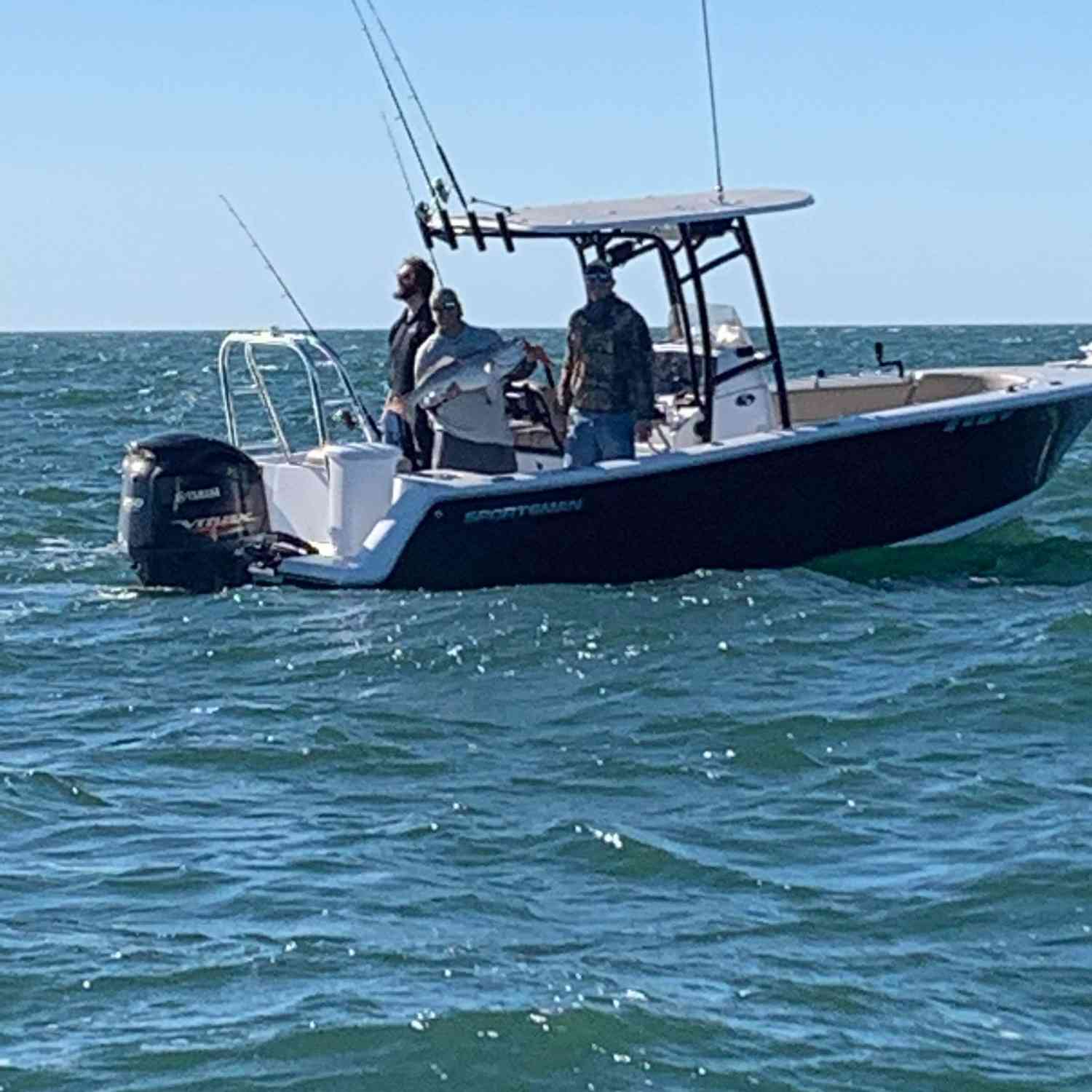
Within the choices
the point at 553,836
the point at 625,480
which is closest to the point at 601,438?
the point at 625,480

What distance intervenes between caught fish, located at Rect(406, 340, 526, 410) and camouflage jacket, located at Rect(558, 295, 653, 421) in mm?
264

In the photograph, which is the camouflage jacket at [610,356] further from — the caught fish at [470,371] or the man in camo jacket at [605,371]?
the caught fish at [470,371]

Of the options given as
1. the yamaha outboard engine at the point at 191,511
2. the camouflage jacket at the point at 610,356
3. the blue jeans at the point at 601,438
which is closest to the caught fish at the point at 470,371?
the camouflage jacket at the point at 610,356

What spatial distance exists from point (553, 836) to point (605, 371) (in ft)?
15.7

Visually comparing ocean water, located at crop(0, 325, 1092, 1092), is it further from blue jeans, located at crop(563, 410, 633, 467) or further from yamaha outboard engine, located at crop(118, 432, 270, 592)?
blue jeans, located at crop(563, 410, 633, 467)

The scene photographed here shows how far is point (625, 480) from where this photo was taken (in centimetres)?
1226

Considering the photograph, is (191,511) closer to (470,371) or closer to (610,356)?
(470,371)

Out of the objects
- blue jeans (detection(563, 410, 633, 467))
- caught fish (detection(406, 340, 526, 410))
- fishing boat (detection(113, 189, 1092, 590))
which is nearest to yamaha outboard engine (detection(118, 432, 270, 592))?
fishing boat (detection(113, 189, 1092, 590))

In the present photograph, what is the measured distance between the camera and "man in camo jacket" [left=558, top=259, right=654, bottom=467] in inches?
488

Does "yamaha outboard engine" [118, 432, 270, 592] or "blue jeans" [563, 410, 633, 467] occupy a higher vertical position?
"blue jeans" [563, 410, 633, 467]

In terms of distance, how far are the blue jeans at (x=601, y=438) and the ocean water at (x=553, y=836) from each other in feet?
2.08

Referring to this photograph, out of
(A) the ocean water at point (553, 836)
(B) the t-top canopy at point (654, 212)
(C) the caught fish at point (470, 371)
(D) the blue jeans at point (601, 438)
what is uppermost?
(B) the t-top canopy at point (654, 212)

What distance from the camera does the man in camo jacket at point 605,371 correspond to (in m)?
12.4

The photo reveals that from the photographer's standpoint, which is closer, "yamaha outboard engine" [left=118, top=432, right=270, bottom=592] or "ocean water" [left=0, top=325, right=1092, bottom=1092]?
"ocean water" [left=0, top=325, right=1092, bottom=1092]
